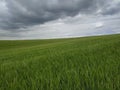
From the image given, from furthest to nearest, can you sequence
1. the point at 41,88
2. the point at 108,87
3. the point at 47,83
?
the point at 47,83, the point at 41,88, the point at 108,87

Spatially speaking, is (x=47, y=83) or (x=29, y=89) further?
(x=47, y=83)

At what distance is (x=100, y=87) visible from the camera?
1779mm

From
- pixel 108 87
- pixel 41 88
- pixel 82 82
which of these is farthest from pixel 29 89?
pixel 108 87

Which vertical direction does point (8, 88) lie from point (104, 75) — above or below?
below

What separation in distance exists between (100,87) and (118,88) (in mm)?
290

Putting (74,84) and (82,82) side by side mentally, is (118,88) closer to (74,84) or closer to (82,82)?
(82,82)

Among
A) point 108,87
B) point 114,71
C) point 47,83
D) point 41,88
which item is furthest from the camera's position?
point 114,71

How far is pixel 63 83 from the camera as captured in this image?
2.04 m

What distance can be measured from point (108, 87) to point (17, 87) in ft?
5.37

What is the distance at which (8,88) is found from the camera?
2.14 metres

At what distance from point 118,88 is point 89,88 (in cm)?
46

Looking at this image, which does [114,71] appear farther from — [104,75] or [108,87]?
[108,87]

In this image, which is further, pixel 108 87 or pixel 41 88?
pixel 41 88

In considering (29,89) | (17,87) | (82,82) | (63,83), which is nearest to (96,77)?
(82,82)
